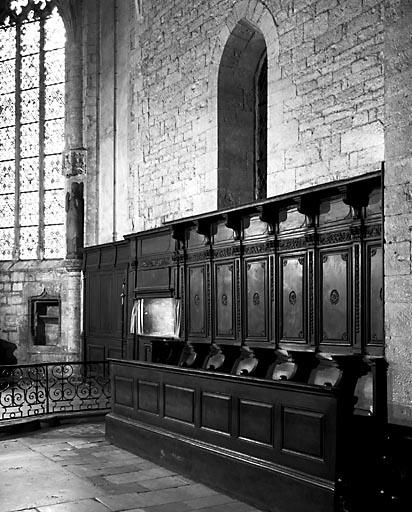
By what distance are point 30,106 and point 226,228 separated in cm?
757

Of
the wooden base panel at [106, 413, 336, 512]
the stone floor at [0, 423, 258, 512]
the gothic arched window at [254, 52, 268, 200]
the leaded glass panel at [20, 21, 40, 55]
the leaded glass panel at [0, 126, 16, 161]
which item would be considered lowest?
the stone floor at [0, 423, 258, 512]

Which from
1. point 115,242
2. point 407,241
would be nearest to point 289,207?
point 407,241

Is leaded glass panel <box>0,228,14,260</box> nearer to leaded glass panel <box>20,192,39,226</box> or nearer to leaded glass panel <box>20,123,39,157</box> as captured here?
leaded glass panel <box>20,192,39,226</box>

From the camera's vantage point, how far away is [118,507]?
206 inches

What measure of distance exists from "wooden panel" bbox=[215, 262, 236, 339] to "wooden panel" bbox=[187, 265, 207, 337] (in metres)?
0.30

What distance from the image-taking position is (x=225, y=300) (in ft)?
27.0

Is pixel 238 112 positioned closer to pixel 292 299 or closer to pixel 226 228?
pixel 226 228

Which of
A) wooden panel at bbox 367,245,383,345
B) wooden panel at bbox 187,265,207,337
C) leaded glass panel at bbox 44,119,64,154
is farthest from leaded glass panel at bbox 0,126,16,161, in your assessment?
wooden panel at bbox 367,245,383,345

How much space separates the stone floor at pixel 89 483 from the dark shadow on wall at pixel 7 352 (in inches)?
239

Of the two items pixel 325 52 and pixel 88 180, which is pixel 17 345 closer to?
pixel 88 180

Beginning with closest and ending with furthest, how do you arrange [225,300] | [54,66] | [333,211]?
[333,211] → [225,300] → [54,66]

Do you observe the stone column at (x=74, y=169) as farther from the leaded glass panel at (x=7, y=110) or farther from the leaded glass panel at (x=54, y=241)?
the leaded glass panel at (x=7, y=110)

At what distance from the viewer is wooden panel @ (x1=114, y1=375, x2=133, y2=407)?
7.41 m

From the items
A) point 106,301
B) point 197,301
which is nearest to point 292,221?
point 197,301
